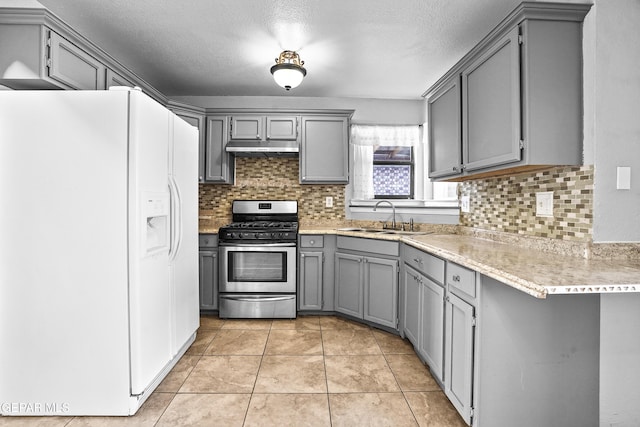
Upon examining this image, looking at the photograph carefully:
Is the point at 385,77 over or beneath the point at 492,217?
over

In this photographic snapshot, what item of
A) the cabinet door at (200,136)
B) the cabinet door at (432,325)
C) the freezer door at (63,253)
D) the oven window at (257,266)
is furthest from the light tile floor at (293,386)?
the cabinet door at (200,136)

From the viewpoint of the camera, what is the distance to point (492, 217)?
2443 millimetres

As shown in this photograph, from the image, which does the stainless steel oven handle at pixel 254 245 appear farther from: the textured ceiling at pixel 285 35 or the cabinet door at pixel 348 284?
the textured ceiling at pixel 285 35

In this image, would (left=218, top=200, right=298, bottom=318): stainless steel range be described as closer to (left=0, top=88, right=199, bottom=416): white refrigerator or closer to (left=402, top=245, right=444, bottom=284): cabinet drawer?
(left=402, top=245, right=444, bottom=284): cabinet drawer

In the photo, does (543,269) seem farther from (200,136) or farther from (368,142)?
(200,136)

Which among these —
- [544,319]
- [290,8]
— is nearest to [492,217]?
[544,319]

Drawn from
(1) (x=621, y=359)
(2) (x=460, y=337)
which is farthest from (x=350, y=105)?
(1) (x=621, y=359)

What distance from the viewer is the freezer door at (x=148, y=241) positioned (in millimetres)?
1742

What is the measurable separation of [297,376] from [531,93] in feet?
7.18

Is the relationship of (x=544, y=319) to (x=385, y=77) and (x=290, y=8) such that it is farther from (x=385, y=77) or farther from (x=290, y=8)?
(x=385, y=77)

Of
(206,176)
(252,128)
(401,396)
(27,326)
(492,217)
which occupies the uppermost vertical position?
(252,128)

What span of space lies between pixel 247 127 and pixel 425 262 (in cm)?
242

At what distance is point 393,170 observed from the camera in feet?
13.0

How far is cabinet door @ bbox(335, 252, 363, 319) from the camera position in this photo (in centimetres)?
309
